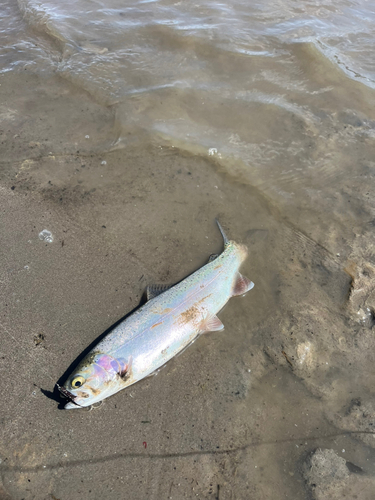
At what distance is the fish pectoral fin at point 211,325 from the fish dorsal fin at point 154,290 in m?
0.56

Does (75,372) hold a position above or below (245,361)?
above

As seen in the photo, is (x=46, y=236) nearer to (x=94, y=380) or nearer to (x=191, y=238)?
(x=191, y=238)

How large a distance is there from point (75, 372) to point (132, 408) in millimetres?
611

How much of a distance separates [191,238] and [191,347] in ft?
4.44

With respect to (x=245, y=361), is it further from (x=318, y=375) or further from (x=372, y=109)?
(x=372, y=109)

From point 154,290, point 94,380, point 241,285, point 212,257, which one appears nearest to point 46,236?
point 154,290

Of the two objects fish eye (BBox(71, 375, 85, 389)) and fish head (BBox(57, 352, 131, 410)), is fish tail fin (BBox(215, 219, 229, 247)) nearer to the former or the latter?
fish head (BBox(57, 352, 131, 410))

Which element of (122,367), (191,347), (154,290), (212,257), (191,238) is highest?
(191,238)

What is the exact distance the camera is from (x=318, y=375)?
125 inches

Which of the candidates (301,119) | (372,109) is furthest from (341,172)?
(372,109)

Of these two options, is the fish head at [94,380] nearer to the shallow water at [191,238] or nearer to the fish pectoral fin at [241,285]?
the shallow water at [191,238]

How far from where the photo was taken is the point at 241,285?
367 cm

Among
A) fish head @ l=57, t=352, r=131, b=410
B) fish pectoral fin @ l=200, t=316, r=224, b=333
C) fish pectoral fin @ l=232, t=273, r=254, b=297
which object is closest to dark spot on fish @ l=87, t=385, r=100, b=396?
fish head @ l=57, t=352, r=131, b=410

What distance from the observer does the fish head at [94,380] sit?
9.04ft
